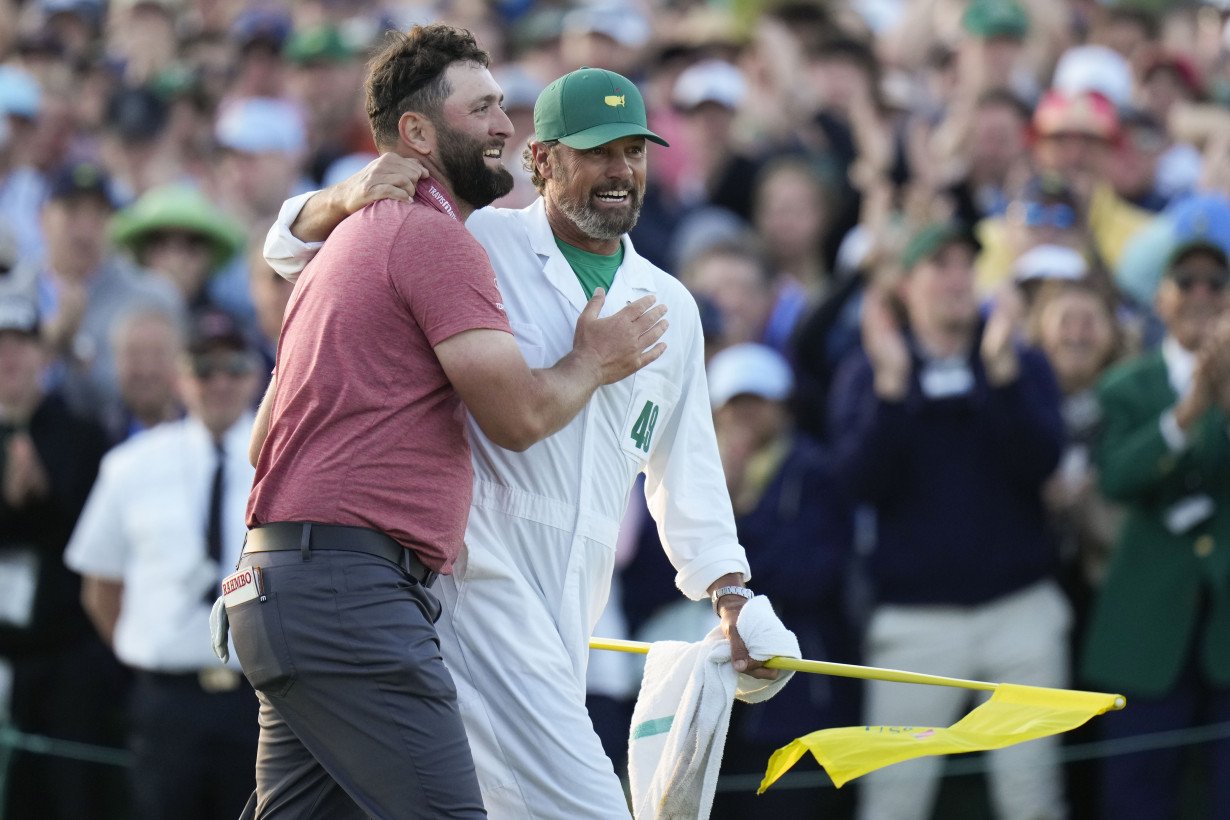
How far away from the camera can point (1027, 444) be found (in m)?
8.06

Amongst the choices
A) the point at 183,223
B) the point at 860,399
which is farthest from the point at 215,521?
the point at 860,399

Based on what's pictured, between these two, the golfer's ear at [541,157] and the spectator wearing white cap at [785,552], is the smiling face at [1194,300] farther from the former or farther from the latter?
the golfer's ear at [541,157]

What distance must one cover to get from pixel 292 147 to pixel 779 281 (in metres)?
2.96

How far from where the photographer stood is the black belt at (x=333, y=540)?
4.77 meters

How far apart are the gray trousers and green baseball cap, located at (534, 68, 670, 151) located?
1.27 metres

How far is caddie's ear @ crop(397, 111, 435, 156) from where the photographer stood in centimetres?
513

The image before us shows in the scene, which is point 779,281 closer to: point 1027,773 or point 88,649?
point 1027,773

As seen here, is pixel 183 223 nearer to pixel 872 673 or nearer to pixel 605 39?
pixel 605 39

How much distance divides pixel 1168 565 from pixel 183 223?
5.11m

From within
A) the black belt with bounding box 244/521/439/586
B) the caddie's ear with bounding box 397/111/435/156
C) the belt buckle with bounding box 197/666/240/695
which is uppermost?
the caddie's ear with bounding box 397/111/435/156

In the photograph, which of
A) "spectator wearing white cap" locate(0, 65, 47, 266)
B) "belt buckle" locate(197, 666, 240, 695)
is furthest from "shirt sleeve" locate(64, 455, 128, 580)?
"spectator wearing white cap" locate(0, 65, 47, 266)

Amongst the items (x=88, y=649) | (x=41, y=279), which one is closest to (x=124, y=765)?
(x=88, y=649)

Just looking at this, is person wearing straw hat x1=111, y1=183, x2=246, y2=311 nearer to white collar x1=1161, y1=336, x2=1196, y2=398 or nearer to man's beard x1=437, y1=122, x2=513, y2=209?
white collar x1=1161, y1=336, x2=1196, y2=398

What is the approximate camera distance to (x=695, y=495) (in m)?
5.63
